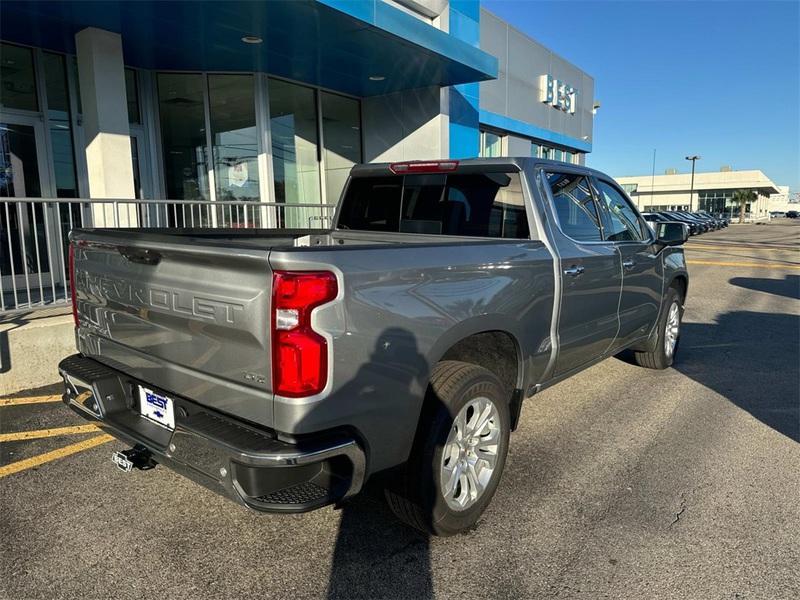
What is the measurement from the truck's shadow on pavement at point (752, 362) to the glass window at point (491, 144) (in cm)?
900

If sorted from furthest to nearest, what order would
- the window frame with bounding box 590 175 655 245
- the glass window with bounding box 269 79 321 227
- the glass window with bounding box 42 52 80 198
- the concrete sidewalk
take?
the glass window with bounding box 269 79 321 227, the glass window with bounding box 42 52 80 198, the concrete sidewalk, the window frame with bounding box 590 175 655 245

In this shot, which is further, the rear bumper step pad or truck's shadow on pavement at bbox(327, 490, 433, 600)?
truck's shadow on pavement at bbox(327, 490, 433, 600)

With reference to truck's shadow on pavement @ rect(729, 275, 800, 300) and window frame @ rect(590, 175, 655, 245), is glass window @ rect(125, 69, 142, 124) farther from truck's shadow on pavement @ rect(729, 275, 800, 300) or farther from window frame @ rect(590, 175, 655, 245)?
truck's shadow on pavement @ rect(729, 275, 800, 300)

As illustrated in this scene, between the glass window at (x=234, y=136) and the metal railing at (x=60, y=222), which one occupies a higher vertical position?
the glass window at (x=234, y=136)

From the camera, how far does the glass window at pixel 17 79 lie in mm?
8016

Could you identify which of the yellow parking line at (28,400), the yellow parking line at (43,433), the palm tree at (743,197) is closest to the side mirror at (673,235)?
the yellow parking line at (43,433)

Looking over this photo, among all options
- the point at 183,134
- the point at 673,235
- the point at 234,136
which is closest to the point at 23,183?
the point at 183,134

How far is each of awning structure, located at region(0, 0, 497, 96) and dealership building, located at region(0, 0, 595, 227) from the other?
31mm

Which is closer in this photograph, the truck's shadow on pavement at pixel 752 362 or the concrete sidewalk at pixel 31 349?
the truck's shadow on pavement at pixel 752 362

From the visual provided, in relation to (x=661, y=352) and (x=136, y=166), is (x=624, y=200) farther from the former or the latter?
(x=136, y=166)

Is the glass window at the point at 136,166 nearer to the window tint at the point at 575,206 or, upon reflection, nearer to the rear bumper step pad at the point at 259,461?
the window tint at the point at 575,206

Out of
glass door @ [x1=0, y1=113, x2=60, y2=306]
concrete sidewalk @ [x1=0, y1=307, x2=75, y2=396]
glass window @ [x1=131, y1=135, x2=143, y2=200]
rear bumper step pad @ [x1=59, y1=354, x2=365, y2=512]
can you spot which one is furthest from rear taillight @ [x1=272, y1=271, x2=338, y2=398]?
glass window @ [x1=131, y1=135, x2=143, y2=200]

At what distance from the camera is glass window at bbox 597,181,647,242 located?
4504mm

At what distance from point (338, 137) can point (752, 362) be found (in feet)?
28.9
